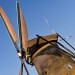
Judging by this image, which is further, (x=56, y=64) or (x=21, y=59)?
(x=21, y=59)

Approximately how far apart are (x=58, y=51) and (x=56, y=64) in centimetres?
123

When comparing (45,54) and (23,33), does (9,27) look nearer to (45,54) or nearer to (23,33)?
(23,33)

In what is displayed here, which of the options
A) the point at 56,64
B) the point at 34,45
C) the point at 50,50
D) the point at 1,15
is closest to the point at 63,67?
the point at 56,64

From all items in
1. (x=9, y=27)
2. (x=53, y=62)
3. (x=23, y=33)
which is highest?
(x=23, y=33)

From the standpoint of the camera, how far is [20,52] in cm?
1905

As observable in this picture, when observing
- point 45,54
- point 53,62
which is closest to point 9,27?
point 45,54

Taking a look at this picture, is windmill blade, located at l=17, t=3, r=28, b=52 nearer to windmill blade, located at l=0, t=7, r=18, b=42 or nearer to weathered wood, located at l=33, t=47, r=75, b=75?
weathered wood, located at l=33, t=47, r=75, b=75

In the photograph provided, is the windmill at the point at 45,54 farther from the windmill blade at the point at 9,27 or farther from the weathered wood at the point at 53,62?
the windmill blade at the point at 9,27

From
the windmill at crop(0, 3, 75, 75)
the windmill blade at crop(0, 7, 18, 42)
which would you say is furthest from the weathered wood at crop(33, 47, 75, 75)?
the windmill blade at crop(0, 7, 18, 42)

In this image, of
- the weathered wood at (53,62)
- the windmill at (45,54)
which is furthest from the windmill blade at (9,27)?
the weathered wood at (53,62)

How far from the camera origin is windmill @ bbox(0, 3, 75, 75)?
17.0 meters

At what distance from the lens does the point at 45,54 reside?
1777 centimetres

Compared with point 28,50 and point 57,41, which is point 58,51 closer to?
point 57,41

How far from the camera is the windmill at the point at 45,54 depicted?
1700 cm
